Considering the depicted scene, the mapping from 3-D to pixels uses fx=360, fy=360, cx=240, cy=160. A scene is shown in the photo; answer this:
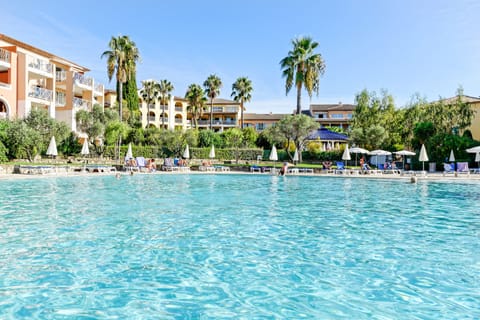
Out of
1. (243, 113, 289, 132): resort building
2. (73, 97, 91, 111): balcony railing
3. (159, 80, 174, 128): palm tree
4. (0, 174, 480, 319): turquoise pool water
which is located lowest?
(0, 174, 480, 319): turquoise pool water

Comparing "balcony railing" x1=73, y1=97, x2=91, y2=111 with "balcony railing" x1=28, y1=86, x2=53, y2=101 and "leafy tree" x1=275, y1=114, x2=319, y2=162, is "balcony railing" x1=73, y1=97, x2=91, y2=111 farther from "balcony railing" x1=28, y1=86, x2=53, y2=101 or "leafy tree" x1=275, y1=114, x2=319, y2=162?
"leafy tree" x1=275, y1=114, x2=319, y2=162

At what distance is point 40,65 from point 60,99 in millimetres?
4272

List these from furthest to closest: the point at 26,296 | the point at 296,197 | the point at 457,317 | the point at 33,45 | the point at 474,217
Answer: the point at 33,45
the point at 296,197
the point at 474,217
the point at 26,296
the point at 457,317

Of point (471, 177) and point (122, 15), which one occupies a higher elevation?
point (122, 15)

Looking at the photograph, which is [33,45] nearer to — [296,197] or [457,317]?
[296,197]

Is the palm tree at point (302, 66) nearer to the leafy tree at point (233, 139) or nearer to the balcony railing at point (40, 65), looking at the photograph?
the leafy tree at point (233, 139)

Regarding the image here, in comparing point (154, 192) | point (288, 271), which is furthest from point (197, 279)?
point (154, 192)

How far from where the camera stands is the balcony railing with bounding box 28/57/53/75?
34.4 metres

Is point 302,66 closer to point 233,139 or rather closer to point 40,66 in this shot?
point 233,139

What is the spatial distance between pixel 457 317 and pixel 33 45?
41542mm

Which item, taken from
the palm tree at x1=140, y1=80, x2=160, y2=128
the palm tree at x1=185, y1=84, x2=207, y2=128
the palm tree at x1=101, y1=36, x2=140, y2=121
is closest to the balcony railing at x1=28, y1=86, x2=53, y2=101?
the palm tree at x1=101, y1=36, x2=140, y2=121

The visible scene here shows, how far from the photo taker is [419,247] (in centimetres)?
795

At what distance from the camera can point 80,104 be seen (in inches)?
1604

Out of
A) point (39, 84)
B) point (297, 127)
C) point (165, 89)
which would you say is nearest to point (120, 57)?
point (39, 84)
